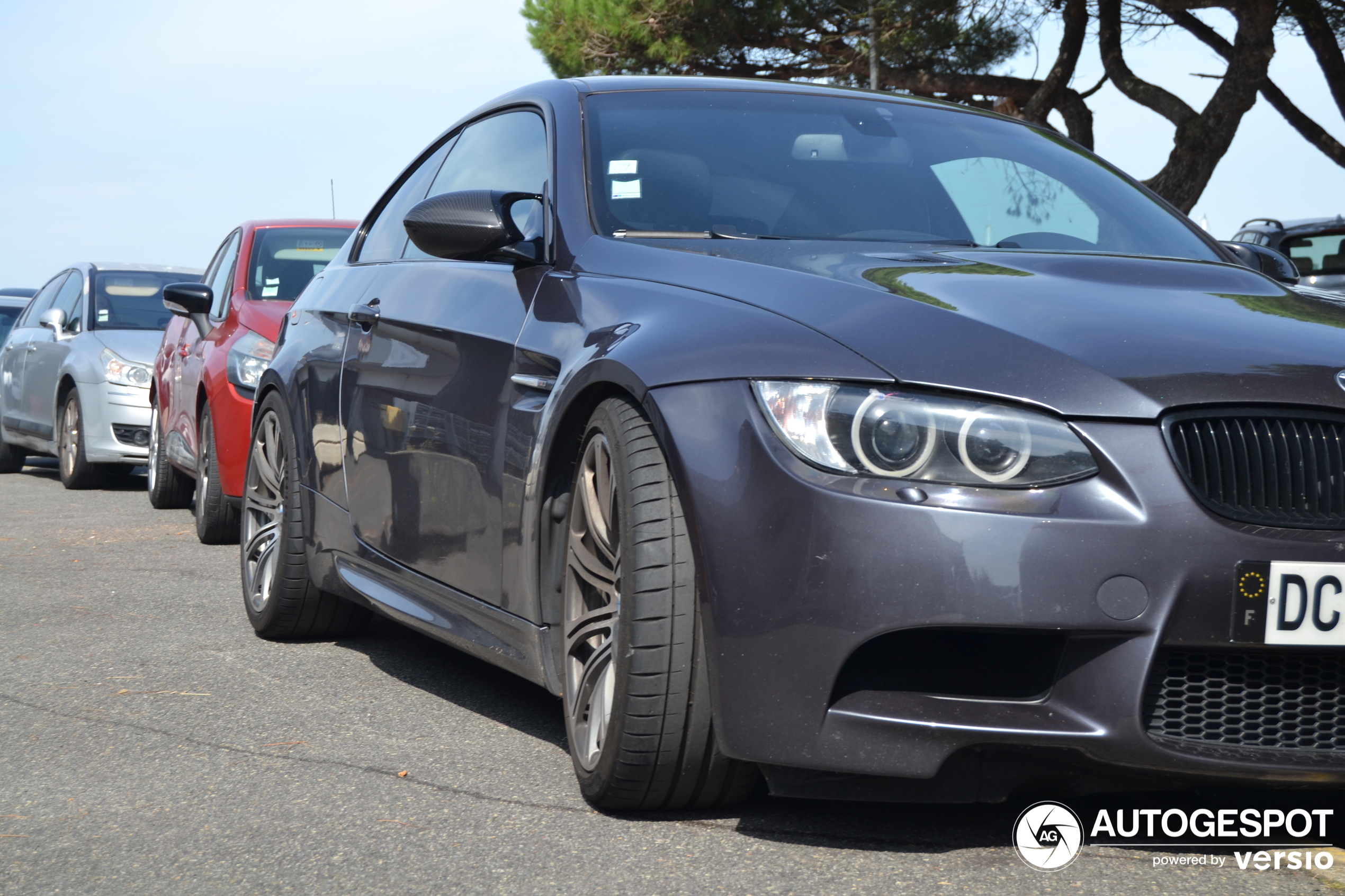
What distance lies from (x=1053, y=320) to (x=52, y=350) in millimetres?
10143

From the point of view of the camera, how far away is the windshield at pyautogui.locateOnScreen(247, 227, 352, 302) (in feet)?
25.2

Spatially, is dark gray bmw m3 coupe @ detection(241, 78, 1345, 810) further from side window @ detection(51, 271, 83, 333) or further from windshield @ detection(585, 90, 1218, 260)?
side window @ detection(51, 271, 83, 333)

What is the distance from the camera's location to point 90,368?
10578 millimetres

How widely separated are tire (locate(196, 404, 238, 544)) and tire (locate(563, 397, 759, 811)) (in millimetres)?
4372

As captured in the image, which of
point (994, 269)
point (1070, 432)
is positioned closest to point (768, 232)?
point (994, 269)

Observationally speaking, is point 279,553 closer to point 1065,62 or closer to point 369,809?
point 369,809

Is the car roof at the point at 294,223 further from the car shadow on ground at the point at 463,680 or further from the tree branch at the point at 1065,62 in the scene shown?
the tree branch at the point at 1065,62

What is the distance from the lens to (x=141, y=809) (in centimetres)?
309

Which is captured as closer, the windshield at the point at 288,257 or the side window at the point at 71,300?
the windshield at the point at 288,257

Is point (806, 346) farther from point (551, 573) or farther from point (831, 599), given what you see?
point (551, 573)

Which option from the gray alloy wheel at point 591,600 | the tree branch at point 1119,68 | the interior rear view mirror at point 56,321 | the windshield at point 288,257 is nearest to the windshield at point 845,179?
the gray alloy wheel at point 591,600

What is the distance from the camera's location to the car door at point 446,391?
11.5 feet

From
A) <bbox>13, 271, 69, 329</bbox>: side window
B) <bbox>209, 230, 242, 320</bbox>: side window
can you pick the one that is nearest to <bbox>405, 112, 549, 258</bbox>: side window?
<bbox>209, 230, 242, 320</bbox>: side window

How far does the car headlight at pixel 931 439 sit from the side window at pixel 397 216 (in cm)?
234
